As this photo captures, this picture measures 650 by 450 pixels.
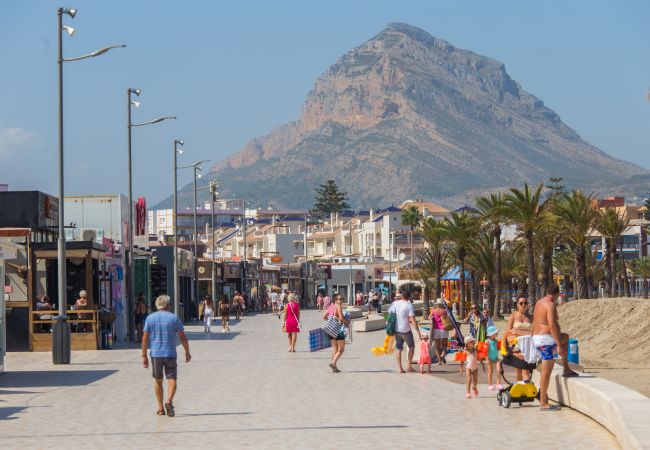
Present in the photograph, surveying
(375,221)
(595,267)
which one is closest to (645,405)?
(595,267)

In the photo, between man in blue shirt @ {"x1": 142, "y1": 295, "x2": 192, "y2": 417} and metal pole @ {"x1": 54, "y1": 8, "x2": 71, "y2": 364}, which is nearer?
man in blue shirt @ {"x1": 142, "y1": 295, "x2": 192, "y2": 417}

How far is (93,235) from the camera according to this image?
125ft

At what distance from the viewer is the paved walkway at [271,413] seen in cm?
1319

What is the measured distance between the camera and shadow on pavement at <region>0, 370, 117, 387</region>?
21.8m

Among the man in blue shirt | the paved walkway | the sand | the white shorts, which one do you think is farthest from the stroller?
the white shorts

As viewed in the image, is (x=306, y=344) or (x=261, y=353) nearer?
(x=261, y=353)

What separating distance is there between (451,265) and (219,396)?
6447 cm

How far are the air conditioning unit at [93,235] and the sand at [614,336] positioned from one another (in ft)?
47.5

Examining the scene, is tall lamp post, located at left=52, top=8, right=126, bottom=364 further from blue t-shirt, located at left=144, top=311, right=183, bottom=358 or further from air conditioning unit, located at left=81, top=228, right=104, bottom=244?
blue t-shirt, located at left=144, top=311, right=183, bottom=358

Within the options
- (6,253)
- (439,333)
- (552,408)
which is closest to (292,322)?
(439,333)

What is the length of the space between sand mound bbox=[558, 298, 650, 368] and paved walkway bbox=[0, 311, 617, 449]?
5542mm

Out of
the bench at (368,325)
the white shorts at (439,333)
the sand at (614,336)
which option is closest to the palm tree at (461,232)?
the bench at (368,325)

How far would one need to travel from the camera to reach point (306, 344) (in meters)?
35.9

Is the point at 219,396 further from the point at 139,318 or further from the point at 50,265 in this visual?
the point at 139,318
